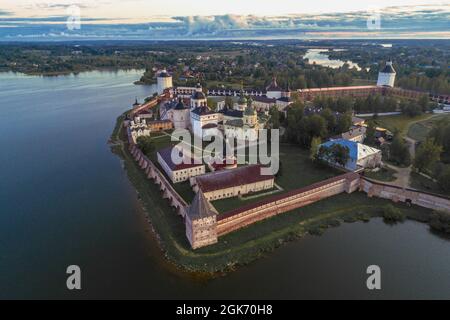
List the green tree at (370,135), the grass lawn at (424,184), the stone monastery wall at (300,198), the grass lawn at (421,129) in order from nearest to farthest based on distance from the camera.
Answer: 1. the stone monastery wall at (300,198)
2. the grass lawn at (424,184)
3. the green tree at (370,135)
4. the grass lawn at (421,129)

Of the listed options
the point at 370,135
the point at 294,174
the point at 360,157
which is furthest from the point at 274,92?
the point at 294,174

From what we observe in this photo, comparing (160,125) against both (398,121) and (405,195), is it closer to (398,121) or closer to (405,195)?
(405,195)

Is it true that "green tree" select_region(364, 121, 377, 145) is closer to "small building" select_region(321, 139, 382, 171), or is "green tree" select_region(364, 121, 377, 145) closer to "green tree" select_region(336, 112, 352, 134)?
"green tree" select_region(336, 112, 352, 134)

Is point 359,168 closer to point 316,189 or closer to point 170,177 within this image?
point 316,189

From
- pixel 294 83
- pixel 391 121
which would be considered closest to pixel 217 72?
pixel 294 83

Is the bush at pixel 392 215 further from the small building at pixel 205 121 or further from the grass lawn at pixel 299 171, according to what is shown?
the small building at pixel 205 121

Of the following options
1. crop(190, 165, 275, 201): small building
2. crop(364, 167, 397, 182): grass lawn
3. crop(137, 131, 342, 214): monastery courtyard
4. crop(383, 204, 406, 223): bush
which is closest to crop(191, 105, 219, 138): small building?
crop(137, 131, 342, 214): monastery courtyard

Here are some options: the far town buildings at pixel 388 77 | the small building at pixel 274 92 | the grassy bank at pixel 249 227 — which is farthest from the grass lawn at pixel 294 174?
the far town buildings at pixel 388 77
